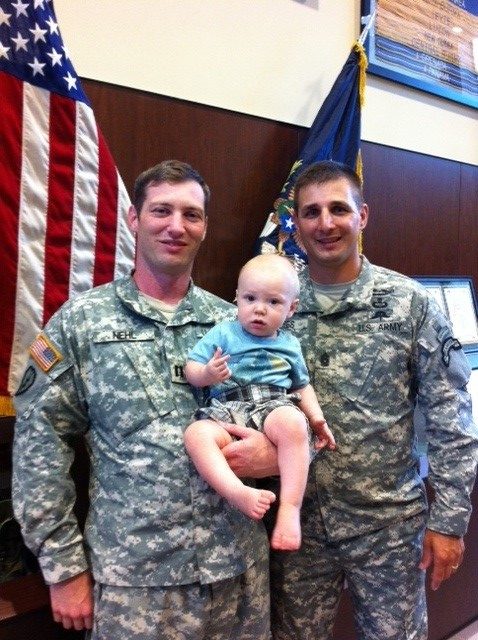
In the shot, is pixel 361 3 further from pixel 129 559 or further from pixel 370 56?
pixel 129 559

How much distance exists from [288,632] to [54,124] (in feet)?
5.05

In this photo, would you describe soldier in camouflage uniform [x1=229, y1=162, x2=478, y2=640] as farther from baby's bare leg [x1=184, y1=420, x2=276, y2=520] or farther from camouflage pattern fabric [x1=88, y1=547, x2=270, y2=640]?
baby's bare leg [x1=184, y1=420, x2=276, y2=520]

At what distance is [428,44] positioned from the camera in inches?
119

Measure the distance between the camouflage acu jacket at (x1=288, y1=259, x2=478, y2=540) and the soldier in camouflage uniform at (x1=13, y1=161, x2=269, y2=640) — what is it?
1.05 ft

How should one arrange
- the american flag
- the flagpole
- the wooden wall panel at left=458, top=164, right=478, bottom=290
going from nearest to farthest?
the american flag, the flagpole, the wooden wall panel at left=458, top=164, right=478, bottom=290

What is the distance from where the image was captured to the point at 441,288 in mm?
2990

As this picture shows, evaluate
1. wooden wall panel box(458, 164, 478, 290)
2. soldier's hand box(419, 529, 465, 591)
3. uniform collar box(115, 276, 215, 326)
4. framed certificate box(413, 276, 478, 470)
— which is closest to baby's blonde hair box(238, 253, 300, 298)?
uniform collar box(115, 276, 215, 326)

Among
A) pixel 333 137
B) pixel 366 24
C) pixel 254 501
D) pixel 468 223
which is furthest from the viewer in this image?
pixel 468 223

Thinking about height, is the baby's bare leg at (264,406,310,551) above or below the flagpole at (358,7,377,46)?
below

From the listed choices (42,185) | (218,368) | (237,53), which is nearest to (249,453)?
(218,368)

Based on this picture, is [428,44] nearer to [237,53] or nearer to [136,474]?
[237,53]

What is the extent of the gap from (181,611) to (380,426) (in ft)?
2.22

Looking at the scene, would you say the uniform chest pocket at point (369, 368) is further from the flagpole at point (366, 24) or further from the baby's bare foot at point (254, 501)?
the flagpole at point (366, 24)

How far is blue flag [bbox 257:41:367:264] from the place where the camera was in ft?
7.36
